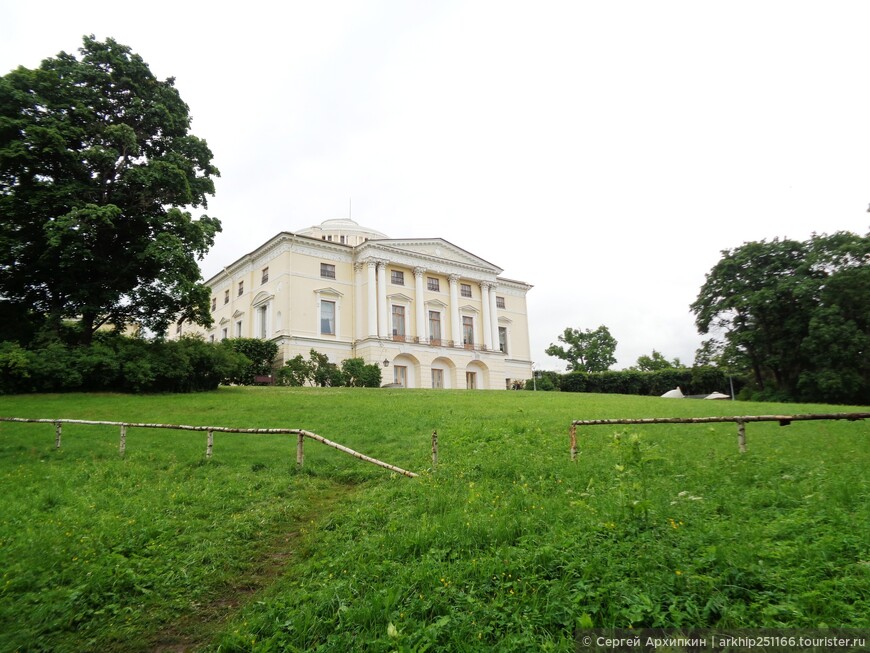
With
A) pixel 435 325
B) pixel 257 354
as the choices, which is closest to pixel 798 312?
pixel 435 325

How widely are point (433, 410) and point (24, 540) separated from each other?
1342 centimetres

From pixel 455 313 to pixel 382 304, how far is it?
808cm

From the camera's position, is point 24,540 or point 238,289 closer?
point 24,540

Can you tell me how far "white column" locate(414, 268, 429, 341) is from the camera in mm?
45438

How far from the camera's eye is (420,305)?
45.9 meters

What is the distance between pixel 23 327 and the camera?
23125 mm

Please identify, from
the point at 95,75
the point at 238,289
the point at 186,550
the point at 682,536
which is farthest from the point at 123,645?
the point at 238,289

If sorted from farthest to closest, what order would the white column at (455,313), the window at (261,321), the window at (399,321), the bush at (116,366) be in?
1. the white column at (455,313)
2. the window at (399,321)
3. the window at (261,321)
4. the bush at (116,366)

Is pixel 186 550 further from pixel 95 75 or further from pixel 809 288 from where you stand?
pixel 809 288

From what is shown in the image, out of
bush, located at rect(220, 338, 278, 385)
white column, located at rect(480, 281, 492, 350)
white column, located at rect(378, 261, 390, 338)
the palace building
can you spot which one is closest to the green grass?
bush, located at rect(220, 338, 278, 385)

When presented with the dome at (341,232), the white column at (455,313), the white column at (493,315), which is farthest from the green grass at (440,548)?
the dome at (341,232)

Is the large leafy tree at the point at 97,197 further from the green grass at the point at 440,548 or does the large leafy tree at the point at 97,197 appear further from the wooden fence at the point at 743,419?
the wooden fence at the point at 743,419

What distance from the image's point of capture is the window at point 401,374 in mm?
42844

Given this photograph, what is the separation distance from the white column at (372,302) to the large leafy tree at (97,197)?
18.5 m
